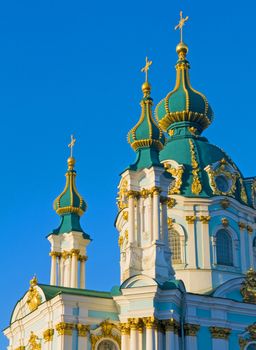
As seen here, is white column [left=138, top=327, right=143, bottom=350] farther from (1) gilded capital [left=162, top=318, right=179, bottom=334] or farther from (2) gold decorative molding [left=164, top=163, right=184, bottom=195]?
(2) gold decorative molding [left=164, top=163, right=184, bottom=195]

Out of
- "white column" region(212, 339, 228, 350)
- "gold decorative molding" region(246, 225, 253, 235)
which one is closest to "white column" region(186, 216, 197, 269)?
"gold decorative molding" region(246, 225, 253, 235)

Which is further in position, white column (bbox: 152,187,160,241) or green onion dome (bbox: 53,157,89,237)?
green onion dome (bbox: 53,157,89,237)

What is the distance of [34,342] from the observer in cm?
2461

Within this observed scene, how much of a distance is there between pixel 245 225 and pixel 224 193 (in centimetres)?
122

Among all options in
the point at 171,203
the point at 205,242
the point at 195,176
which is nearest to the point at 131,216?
the point at 171,203

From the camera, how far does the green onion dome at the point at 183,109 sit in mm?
29484

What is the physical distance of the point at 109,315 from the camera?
23.6 metres

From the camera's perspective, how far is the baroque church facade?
75.9 feet

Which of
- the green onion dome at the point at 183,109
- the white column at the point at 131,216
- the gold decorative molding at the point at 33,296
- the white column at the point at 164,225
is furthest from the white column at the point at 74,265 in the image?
the green onion dome at the point at 183,109

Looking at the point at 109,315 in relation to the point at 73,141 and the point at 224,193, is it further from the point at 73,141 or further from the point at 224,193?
the point at 73,141

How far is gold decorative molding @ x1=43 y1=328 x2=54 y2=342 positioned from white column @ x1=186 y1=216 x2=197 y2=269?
492 cm

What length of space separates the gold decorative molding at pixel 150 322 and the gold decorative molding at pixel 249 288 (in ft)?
13.6

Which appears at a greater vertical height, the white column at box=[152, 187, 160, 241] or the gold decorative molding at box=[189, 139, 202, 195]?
the gold decorative molding at box=[189, 139, 202, 195]

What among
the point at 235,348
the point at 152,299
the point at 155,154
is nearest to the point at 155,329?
the point at 152,299
